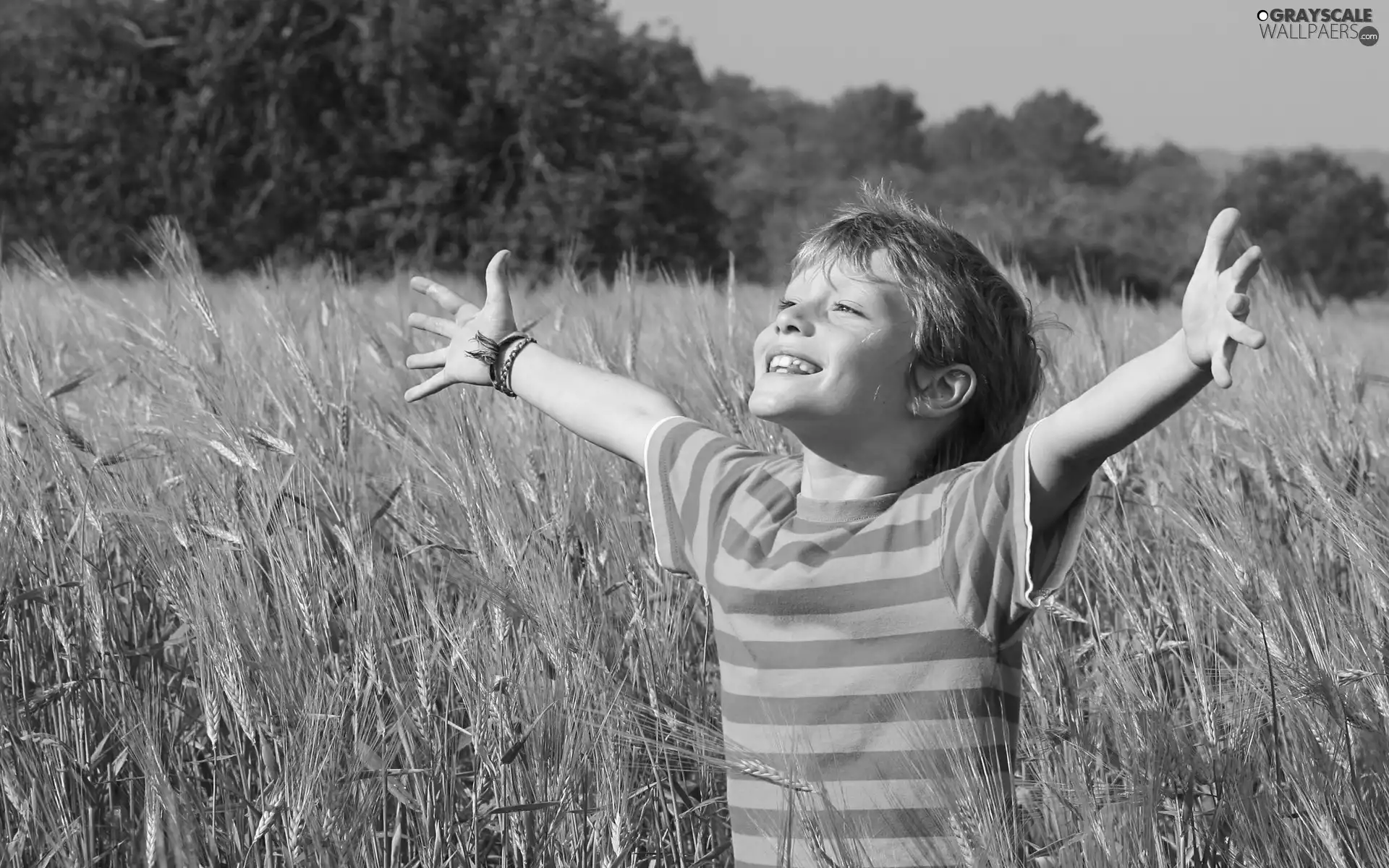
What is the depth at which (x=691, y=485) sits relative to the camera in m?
1.44

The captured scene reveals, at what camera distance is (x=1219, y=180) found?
3559 centimetres

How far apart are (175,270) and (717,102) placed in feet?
177

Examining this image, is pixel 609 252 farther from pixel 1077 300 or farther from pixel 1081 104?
pixel 1081 104

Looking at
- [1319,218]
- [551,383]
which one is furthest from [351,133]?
[1319,218]

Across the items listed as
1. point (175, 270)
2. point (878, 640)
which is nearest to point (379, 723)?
point (878, 640)

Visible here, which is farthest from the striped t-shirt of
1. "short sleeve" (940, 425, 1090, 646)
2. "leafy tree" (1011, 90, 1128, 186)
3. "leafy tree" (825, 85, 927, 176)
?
"leafy tree" (825, 85, 927, 176)

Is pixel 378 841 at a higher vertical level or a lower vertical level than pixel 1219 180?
lower

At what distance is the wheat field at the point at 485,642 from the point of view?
4.02ft

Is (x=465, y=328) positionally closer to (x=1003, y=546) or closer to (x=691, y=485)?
(x=691, y=485)

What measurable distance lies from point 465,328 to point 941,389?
601mm

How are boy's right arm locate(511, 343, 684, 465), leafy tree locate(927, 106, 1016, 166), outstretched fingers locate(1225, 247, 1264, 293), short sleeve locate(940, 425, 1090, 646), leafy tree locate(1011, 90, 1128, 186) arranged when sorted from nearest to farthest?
outstretched fingers locate(1225, 247, 1264, 293), short sleeve locate(940, 425, 1090, 646), boy's right arm locate(511, 343, 684, 465), leafy tree locate(1011, 90, 1128, 186), leafy tree locate(927, 106, 1016, 166)

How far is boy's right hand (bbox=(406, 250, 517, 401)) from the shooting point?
165 cm

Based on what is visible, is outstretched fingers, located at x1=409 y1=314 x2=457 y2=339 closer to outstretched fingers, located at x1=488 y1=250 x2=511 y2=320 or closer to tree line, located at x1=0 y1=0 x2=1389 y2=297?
outstretched fingers, located at x1=488 y1=250 x2=511 y2=320

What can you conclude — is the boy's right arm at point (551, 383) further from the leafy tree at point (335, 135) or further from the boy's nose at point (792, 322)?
the leafy tree at point (335, 135)
